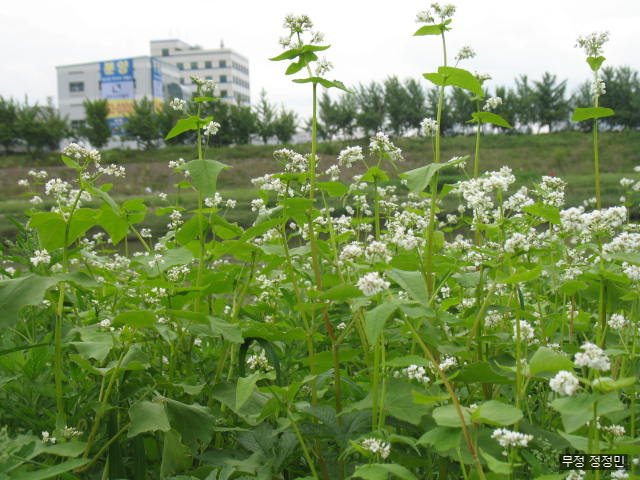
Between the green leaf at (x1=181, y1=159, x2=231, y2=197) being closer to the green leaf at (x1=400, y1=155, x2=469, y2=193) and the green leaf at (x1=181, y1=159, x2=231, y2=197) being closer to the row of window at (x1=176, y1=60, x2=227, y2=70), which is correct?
the green leaf at (x1=400, y1=155, x2=469, y2=193)

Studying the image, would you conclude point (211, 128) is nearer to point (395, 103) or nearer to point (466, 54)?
point (466, 54)

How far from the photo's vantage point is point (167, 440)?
1.49 m

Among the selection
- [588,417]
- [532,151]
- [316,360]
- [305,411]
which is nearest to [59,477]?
[305,411]

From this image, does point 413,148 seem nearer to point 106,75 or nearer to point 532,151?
point 532,151

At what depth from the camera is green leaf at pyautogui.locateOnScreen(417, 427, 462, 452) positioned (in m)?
1.11

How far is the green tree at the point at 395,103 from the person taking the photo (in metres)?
42.8

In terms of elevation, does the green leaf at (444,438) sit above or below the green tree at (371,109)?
below

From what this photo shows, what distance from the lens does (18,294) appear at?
1425mm

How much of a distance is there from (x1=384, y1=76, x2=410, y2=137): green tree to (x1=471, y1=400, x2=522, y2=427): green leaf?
42.6 metres

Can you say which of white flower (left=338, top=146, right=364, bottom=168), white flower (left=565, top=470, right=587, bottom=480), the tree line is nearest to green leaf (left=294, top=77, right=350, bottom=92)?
white flower (left=338, top=146, right=364, bottom=168)

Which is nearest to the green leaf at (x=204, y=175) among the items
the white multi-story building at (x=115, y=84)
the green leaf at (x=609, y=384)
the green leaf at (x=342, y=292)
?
the green leaf at (x=342, y=292)

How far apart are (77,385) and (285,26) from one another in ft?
4.71

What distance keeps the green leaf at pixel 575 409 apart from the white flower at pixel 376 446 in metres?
0.36

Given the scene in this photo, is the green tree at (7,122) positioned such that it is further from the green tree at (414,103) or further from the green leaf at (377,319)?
the green leaf at (377,319)
